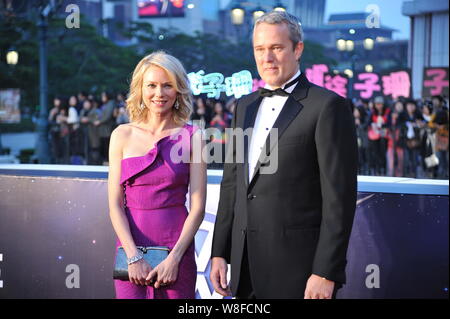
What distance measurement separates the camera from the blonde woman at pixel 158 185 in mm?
2236

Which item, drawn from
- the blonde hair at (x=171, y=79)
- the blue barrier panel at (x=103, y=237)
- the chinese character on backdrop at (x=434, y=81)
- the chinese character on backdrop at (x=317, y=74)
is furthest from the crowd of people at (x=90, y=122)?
the blonde hair at (x=171, y=79)

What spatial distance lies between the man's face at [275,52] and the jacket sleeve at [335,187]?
0.63 ft

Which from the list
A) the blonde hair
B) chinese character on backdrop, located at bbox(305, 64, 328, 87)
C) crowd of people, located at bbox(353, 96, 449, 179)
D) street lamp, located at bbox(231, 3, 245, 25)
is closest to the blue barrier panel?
the blonde hair

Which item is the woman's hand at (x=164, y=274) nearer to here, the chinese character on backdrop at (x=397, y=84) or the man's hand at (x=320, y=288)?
the man's hand at (x=320, y=288)

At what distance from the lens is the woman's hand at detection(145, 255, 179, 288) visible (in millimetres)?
2164

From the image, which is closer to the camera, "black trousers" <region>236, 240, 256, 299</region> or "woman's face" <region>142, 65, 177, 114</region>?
"black trousers" <region>236, 240, 256, 299</region>

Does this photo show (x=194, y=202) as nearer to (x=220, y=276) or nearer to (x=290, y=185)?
(x=220, y=276)

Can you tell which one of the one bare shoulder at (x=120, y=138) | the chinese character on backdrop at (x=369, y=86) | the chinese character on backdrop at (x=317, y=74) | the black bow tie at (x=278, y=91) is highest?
the chinese character on backdrop at (x=317, y=74)

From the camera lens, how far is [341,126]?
1.93 meters

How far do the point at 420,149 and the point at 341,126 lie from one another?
380 inches

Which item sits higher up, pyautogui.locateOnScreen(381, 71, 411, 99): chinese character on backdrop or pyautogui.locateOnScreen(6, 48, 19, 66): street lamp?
pyautogui.locateOnScreen(6, 48, 19, 66): street lamp

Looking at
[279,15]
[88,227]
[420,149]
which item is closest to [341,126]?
[279,15]

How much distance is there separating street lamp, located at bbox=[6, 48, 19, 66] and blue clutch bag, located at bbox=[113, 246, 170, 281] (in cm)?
1621

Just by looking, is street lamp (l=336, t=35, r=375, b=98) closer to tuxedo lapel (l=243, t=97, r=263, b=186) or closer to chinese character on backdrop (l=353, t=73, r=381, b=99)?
chinese character on backdrop (l=353, t=73, r=381, b=99)
